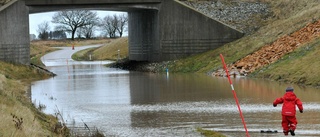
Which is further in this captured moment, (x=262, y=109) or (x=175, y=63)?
(x=175, y=63)

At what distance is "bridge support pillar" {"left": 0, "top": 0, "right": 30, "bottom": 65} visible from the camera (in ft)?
161

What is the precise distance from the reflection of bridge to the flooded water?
13800 mm

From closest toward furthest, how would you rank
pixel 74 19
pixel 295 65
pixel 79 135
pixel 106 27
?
pixel 79 135, pixel 295 65, pixel 74 19, pixel 106 27

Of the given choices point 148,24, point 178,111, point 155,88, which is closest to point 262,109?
point 178,111

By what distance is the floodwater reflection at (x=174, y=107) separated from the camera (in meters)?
18.6

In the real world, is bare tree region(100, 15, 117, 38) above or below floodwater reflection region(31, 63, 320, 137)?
above

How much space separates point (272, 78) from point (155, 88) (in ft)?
25.8

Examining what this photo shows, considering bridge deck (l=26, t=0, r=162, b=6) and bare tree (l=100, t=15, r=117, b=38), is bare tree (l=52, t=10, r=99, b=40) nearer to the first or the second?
bare tree (l=100, t=15, r=117, b=38)

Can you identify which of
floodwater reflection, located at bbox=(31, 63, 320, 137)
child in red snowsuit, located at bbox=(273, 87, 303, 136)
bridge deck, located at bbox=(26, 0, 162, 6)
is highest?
bridge deck, located at bbox=(26, 0, 162, 6)

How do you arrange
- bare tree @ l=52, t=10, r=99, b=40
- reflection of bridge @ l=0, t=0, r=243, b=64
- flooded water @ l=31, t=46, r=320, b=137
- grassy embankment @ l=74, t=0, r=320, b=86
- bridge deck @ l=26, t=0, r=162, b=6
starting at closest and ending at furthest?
flooded water @ l=31, t=46, r=320, b=137
grassy embankment @ l=74, t=0, r=320, b=86
reflection of bridge @ l=0, t=0, r=243, b=64
bridge deck @ l=26, t=0, r=162, b=6
bare tree @ l=52, t=10, r=99, b=40

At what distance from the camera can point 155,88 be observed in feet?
114

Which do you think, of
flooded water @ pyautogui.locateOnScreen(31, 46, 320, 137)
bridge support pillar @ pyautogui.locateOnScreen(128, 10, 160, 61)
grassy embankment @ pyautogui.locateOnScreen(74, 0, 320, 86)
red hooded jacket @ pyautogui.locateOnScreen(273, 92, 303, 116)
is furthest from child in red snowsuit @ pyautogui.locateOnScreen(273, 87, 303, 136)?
bridge support pillar @ pyautogui.locateOnScreen(128, 10, 160, 61)

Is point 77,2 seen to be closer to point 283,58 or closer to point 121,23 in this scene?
point 283,58

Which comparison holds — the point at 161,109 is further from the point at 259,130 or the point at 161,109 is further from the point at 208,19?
the point at 208,19
